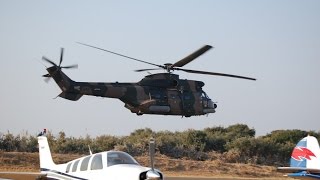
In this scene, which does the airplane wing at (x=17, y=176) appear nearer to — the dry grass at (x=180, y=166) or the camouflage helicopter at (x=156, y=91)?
the dry grass at (x=180, y=166)

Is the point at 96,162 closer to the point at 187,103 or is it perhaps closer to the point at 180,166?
the point at 187,103

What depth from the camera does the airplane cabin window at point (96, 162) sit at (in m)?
18.8

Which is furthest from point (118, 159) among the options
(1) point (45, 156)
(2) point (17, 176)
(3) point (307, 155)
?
(2) point (17, 176)

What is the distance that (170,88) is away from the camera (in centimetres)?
3628

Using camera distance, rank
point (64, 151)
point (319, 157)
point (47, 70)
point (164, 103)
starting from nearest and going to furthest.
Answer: point (319, 157)
point (47, 70)
point (164, 103)
point (64, 151)

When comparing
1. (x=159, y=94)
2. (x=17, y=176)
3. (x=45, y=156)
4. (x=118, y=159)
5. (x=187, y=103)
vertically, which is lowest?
(x=17, y=176)

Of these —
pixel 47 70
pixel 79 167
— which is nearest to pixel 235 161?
pixel 47 70

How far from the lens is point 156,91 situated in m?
35.7

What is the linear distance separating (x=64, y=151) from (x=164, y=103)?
1107 centimetres

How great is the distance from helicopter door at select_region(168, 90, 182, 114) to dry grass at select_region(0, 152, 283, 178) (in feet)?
11.6

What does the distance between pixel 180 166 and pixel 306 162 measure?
42.2ft

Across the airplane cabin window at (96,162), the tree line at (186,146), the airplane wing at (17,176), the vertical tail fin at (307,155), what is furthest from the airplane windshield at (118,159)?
the tree line at (186,146)

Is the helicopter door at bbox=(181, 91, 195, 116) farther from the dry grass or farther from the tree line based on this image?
the tree line

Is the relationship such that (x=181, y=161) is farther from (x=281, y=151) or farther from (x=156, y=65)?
(x=281, y=151)
